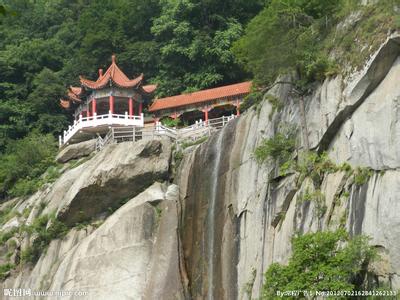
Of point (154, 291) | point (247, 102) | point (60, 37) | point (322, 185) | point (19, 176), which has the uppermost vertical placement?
point (60, 37)

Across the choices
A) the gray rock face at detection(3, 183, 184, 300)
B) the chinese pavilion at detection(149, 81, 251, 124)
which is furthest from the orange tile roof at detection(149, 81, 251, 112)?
the gray rock face at detection(3, 183, 184, 300)

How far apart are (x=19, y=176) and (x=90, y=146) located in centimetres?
392

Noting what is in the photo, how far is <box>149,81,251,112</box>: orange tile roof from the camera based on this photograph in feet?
121

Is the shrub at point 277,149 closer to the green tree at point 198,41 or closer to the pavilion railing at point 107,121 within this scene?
the pavilion railing at point 107,121

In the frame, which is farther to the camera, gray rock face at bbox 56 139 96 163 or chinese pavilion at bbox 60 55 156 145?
chinese pavilion at bbox 60 55 156 145

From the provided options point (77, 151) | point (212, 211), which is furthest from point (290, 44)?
point (77, 151)

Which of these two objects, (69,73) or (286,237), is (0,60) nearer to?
(69,73)

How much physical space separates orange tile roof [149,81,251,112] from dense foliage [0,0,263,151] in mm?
3668

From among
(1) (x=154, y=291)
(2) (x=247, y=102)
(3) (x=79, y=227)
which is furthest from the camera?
(2) (x=247, y=102)

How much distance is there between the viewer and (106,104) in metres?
38.6

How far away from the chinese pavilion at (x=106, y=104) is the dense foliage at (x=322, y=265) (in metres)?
18.5

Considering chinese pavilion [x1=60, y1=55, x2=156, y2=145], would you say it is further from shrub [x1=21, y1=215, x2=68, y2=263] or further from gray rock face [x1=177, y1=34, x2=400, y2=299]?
gray rock face [x1=177, y1=34, x2=400, y2=299]

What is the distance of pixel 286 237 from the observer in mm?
21812

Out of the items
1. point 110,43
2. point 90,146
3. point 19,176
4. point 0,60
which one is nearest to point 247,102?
point 90,146
